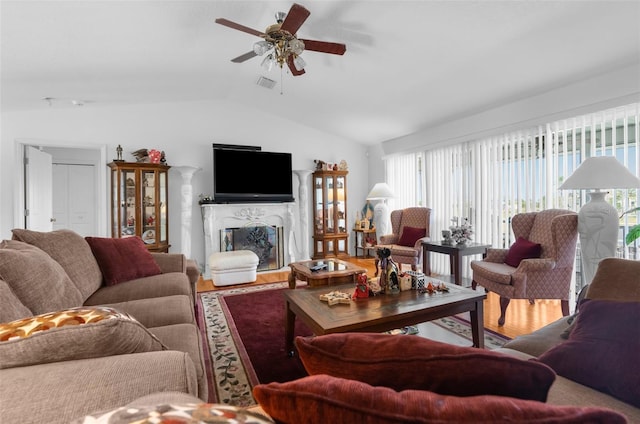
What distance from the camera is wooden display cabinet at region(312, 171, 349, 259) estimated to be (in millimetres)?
5945

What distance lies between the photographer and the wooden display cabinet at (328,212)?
19.5 feet

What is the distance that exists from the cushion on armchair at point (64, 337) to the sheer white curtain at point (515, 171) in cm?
406

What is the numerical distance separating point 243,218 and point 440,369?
489cm

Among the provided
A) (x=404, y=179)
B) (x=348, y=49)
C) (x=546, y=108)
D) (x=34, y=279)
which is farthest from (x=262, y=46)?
(x=404, y=179)

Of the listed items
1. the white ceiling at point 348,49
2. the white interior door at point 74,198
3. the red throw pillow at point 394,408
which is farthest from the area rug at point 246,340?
the white interior door at point 74,198

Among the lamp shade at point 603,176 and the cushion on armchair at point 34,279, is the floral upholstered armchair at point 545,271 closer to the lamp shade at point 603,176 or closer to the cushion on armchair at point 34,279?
the lamp shade at point 603,176

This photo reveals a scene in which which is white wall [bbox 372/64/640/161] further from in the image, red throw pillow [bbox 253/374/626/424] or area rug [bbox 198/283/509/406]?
red throw pillow [bbox 253/374/626/424]

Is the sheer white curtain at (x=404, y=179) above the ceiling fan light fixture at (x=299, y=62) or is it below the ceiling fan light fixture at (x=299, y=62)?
below

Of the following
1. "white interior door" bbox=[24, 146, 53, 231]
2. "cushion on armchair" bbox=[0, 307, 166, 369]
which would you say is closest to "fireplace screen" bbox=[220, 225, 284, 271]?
"white interior door" bbox=[24, 146, 53, 231]

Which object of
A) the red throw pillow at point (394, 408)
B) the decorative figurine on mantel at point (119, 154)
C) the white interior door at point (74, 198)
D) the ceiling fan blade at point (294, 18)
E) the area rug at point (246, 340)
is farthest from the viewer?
the white interior door at point (74, 198)

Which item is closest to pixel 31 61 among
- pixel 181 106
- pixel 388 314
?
pixel 181 106

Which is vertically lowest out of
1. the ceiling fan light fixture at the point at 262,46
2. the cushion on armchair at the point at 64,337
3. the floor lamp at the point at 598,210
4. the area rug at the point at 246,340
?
the area rug at the point at 246,340

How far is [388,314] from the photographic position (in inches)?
72.5

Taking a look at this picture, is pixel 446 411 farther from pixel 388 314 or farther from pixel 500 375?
pixel 388 314
